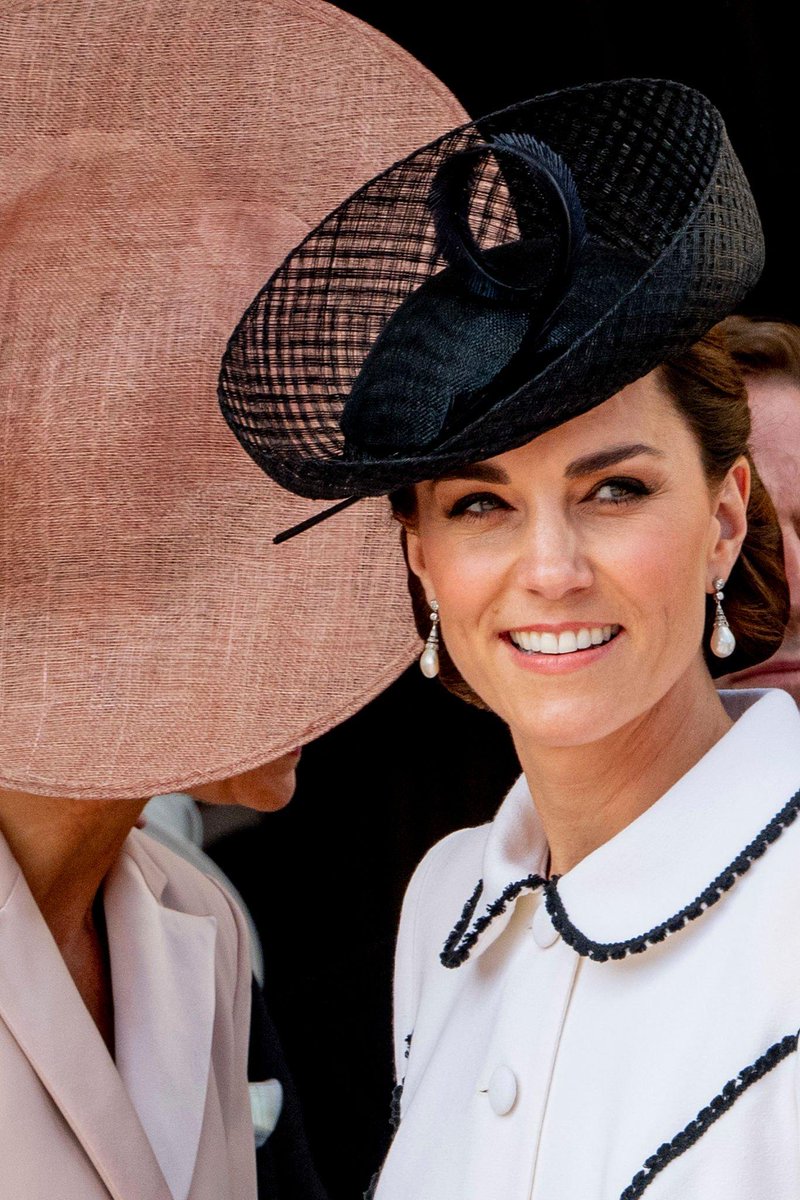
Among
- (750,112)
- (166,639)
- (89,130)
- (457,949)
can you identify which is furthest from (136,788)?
(750,112)

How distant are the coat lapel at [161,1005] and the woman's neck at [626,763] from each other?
0.84m

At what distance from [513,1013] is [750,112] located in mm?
2049

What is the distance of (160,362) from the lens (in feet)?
6.82

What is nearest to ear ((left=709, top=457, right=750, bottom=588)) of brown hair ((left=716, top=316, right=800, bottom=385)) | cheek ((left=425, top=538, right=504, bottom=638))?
cheek ((left=425, top=538, right=504, bottom=638))

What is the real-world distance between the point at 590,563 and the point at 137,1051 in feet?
3.78

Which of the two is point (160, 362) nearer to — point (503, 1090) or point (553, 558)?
point (553, 558)

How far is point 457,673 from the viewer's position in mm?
2301

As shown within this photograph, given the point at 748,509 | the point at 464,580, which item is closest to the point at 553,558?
the point at 464,580

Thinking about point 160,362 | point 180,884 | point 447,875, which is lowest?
point 180,884

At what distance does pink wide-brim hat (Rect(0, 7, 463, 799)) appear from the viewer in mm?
1999

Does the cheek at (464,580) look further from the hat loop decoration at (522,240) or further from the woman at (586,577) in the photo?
the hat loop decoration at (522,240)

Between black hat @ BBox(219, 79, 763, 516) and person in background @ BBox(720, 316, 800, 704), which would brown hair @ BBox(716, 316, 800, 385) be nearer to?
person in background @ BBox(720, 316, 800, 704)

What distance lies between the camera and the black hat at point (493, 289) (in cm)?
157

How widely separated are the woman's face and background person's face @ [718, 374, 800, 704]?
71 centimetres
